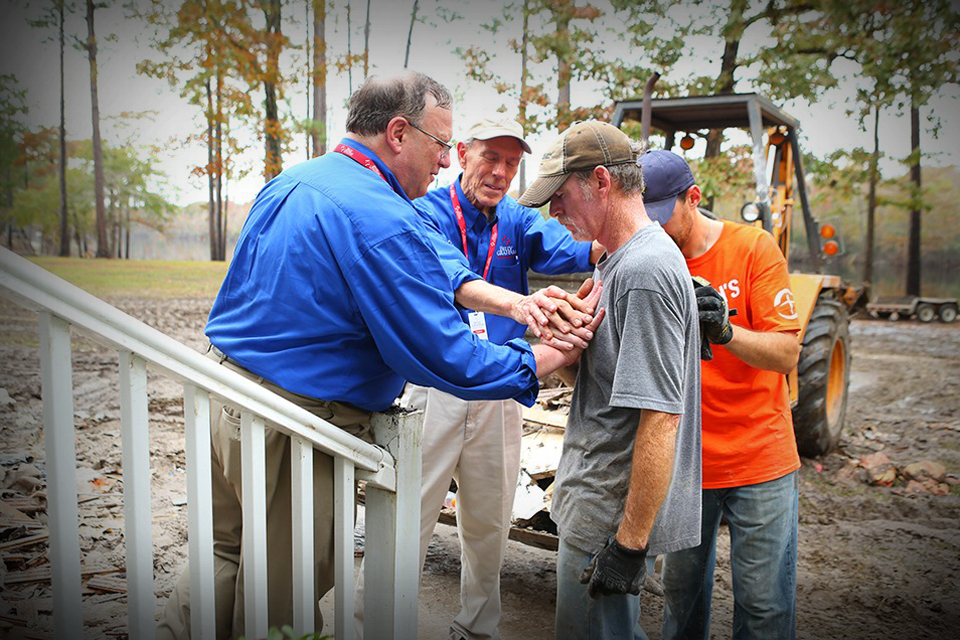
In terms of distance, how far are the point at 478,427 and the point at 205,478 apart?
1823mm

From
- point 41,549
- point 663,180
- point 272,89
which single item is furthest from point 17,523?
point 272,89

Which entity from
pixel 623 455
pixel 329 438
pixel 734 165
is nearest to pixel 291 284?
pixel 329 438

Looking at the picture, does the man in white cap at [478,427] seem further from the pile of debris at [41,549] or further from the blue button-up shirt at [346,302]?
the pile of debris at [41,549]

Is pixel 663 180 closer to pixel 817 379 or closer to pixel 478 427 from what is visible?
pixel 478 427

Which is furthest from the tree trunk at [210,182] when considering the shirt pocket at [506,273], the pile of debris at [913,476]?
the pile of debris at [913,476]

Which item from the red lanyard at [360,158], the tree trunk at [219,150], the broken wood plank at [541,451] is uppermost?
the tree trunk at [219,150]

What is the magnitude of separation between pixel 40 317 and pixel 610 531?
1464 millimetres

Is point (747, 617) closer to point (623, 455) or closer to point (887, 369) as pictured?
point (623, 455)

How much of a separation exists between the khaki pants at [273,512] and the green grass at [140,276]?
5668 mm

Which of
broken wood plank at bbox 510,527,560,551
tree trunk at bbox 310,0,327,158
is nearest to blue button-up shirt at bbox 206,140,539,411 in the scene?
broken wood plank at bbox 510,527,560,551

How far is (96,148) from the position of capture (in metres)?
7.64

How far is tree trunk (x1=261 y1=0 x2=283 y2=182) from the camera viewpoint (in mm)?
8344

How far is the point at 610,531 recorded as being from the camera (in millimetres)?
1958

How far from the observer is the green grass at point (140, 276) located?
7687 mm
